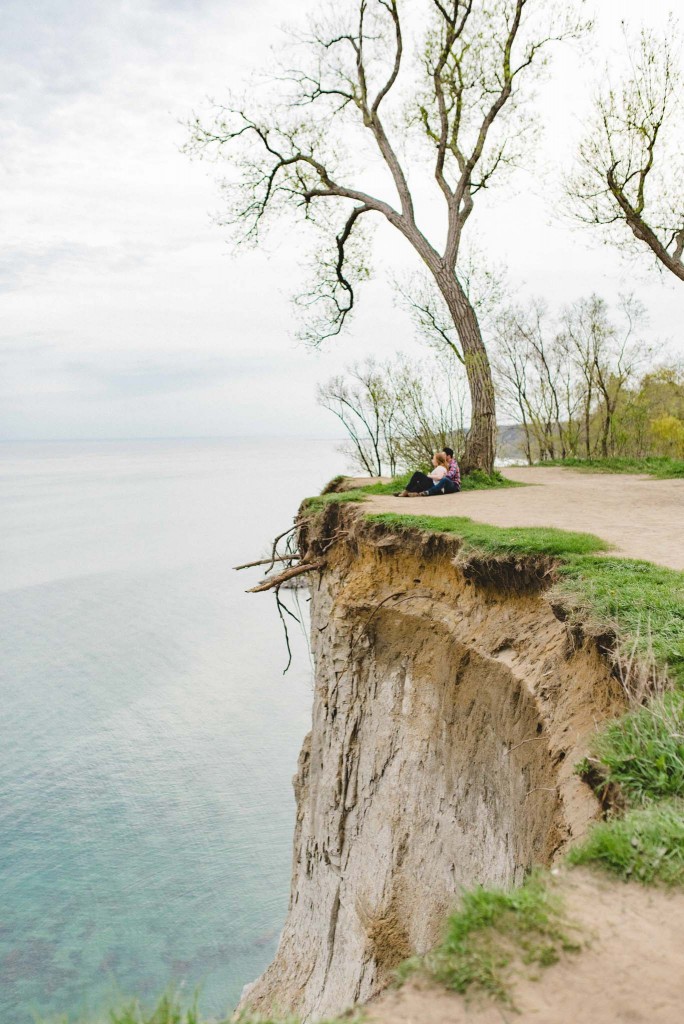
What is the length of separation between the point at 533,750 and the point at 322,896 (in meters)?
5.99

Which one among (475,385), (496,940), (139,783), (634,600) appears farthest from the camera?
(139,783)

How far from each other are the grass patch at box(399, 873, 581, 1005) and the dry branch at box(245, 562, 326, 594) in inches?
261

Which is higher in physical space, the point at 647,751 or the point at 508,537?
the point at 508,537

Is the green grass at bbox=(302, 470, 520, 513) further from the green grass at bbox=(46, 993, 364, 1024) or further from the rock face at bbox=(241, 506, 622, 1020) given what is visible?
the green grass at bbox=(46, 993, 364, 1024)

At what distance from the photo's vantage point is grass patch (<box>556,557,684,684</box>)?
14.2 feet

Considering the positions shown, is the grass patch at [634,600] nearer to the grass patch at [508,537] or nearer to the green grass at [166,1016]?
the grass patch at [508,537]

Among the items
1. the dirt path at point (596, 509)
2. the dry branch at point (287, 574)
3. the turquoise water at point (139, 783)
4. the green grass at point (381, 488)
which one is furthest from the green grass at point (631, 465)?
the turquoise water at point (139, 783)

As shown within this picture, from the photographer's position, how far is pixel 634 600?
5000 millimetres

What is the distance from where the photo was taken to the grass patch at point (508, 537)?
654 cm

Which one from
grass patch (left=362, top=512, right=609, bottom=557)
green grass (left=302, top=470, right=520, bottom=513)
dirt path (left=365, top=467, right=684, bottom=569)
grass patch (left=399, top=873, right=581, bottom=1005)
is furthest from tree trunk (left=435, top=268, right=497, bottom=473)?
grass patch (left=399, top=873, right=581, bottom=1005)

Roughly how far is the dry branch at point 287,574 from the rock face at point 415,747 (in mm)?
228

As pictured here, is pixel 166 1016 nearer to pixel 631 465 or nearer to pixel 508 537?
pixel 508 537

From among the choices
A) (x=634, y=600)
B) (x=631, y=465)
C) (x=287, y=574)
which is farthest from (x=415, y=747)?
(x=631, y=465)

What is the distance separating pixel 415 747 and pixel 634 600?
373 centimetres
